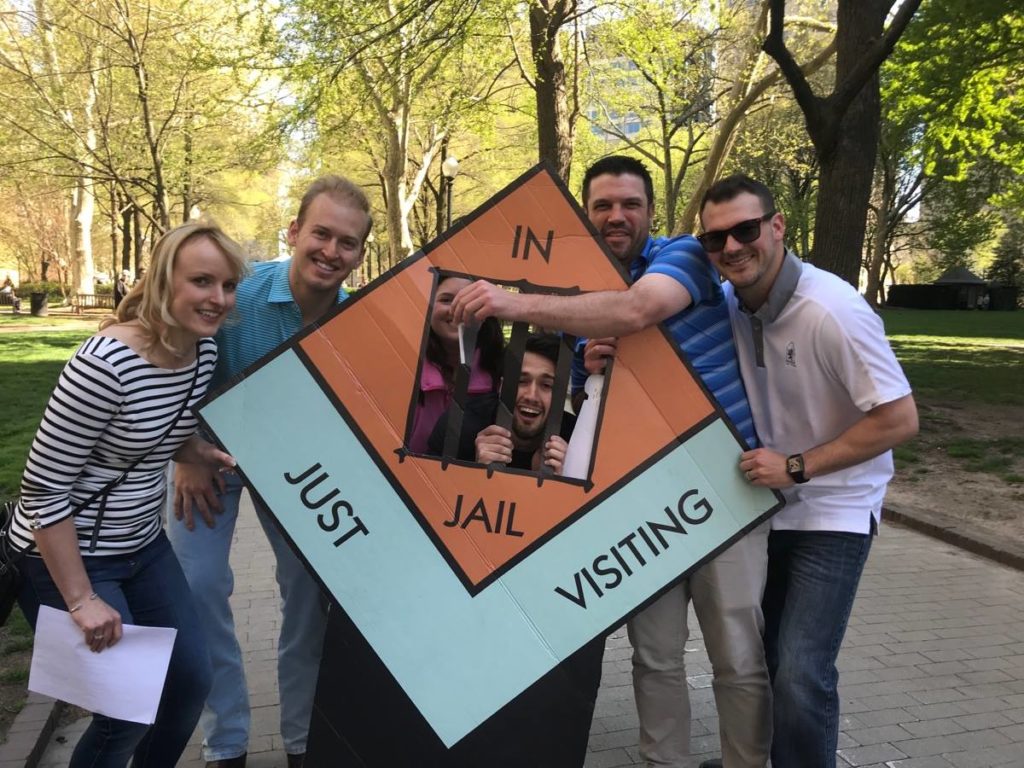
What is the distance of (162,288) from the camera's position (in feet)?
6.45

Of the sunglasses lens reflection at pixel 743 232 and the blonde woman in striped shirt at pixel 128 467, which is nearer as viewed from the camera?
the blonde woman in striped shirt at pixel 128 467

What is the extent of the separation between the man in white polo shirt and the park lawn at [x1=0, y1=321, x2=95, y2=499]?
15.7ft

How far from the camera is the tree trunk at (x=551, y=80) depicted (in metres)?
9.72

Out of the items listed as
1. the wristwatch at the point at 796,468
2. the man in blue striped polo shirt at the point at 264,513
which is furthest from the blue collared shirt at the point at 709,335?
the man in blue striped polo shirt at the point at 264,513

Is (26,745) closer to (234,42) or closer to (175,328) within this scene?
(175,328)

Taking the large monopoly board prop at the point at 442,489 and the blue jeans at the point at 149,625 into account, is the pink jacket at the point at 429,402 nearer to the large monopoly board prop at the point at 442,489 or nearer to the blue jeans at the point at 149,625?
the large monopoly board prop at the point at 442,489

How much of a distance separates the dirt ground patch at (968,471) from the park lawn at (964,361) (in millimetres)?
1742

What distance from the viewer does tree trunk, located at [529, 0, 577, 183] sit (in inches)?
383

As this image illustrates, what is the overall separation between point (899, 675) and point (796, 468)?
2.32 metres

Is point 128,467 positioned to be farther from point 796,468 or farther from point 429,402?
point 796,468

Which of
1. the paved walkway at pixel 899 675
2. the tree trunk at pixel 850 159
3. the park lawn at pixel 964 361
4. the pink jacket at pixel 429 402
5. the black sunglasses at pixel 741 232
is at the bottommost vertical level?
the paved walkway at pixel 899 675

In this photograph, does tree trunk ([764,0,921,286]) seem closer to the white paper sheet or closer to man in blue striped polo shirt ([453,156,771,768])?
man in blue striped polo shirt ([453,156,771,768])

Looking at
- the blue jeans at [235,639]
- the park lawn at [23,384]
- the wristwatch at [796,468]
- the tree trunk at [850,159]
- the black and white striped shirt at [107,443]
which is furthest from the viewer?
the park lawn at [23,384]

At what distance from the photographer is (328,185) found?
231 cm
